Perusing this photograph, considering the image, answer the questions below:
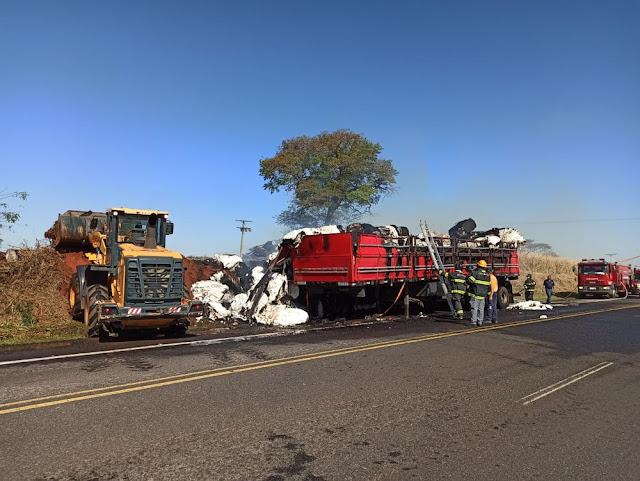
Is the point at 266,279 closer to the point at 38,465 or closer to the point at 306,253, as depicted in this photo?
the point at 306,253

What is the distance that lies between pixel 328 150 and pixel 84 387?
30.9 metres

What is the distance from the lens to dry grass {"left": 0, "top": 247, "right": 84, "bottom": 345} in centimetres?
1109

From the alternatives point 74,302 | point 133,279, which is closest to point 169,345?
point 133,279

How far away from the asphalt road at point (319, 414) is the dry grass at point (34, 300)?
298 centimetres

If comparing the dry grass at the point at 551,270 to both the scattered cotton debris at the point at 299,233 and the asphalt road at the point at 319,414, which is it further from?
the asphalt road at the point at 319,414

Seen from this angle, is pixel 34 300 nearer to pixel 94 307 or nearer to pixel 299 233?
pixel 94 307

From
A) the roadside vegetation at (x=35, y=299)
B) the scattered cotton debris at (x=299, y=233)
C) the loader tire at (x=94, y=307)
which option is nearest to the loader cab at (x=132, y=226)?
the loader tire at (x=94, y=307)

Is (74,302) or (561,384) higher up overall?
(74,302)

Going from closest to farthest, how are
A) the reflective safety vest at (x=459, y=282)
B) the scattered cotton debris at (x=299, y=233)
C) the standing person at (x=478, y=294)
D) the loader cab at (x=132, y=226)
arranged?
the loader cab at (x=132, y=226), the standing person at (x=478, y=294), the reflective safety vest at (x=459, y=282), the scattered cotton debris at (x=299, y=233)

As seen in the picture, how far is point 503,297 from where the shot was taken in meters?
18.8

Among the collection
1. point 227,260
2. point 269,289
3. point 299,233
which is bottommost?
point 269,289

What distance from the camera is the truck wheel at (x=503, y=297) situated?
729 inches

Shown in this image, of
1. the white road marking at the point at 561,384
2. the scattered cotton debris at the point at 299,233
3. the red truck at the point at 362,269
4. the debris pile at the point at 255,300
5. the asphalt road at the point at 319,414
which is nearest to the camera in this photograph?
the asphalt road at the point at 319,414

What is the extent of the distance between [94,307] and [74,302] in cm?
282
